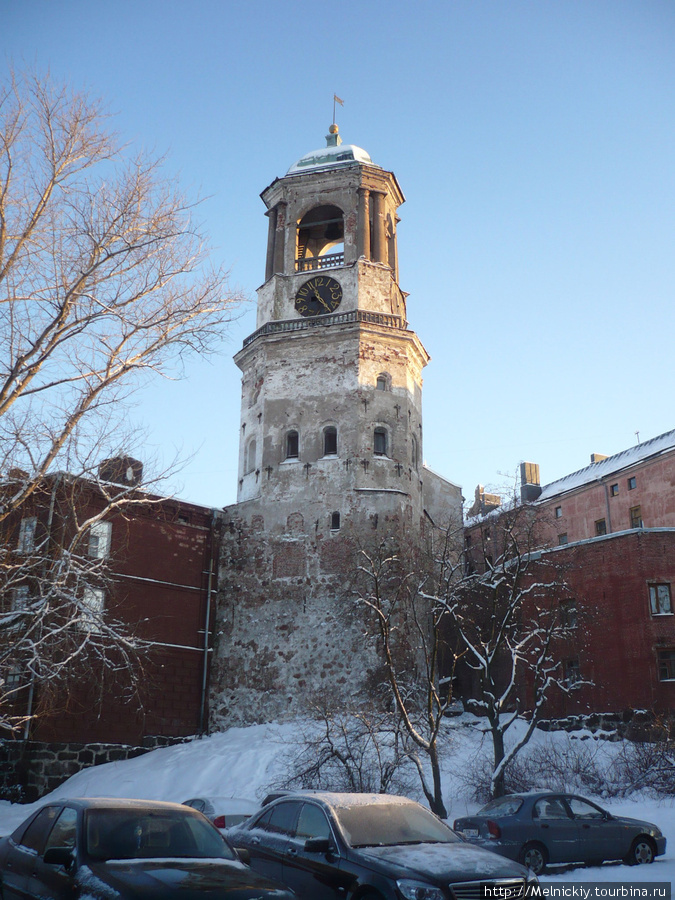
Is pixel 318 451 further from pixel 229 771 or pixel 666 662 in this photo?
pixel 666 662

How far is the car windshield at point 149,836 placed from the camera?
24.3 feet

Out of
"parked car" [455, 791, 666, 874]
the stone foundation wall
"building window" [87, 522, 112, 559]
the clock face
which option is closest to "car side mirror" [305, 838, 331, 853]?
"parked car" [455, 791, 666, 874]

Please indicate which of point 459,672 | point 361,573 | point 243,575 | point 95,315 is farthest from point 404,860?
point 459,672

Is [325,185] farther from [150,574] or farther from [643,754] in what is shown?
[643,754]

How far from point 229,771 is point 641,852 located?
14.1m

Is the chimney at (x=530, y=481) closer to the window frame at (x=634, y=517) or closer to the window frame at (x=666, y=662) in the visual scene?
the window frame at (x=634, y=517)

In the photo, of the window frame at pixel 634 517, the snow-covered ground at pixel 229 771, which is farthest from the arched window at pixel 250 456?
the window frame at pixel 634 517

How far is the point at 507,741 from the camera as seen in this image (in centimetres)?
2658

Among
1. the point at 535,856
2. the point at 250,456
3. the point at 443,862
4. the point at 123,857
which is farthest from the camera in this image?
the point at 250,456

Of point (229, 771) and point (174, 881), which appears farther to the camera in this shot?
point (229, 771)

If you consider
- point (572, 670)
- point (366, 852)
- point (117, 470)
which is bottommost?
point (366, 852)

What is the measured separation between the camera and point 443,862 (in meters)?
7.92

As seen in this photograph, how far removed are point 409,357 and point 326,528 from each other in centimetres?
839

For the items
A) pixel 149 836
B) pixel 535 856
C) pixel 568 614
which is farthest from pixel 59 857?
pixel 568 614
